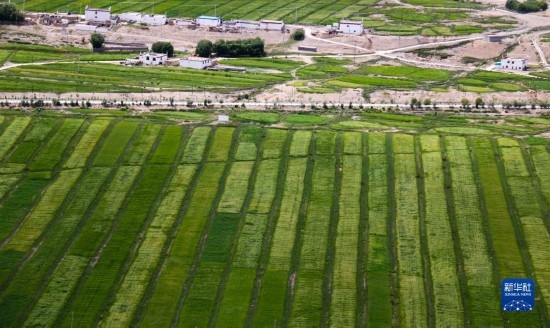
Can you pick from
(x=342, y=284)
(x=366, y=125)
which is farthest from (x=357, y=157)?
(x=342, y=284)

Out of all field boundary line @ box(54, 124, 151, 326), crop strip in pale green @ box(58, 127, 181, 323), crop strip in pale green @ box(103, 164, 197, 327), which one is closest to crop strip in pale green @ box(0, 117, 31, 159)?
field boundary line @ box(54, 124, 151, 326)

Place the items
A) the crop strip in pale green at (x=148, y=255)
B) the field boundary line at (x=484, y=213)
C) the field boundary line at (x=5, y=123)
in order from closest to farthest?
the crop strip in pale green at (x=148, y=255) → the field boundary line at (x=484, y=213) → the field boundary line at (x=5, y=123)

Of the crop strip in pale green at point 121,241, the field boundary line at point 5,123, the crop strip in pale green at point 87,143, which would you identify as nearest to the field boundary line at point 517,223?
A: the crop strip in pale green at point 121,241

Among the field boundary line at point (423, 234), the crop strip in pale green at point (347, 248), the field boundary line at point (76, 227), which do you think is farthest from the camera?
the field boundary line at point (76, 227)

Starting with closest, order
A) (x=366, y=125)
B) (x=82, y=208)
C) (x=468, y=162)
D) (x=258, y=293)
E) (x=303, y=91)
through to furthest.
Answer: (x=258, y=293), (x=82, y=208), (x=468, y=162), (x=366, y=125), (x=303, y=91)

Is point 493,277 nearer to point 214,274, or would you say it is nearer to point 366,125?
point 214,274

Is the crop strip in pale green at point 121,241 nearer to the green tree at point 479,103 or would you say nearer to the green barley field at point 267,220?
the green barley field at point 267,220

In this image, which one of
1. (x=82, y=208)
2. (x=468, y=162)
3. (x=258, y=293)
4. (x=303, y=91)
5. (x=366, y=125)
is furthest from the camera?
(x=303, y=91)
